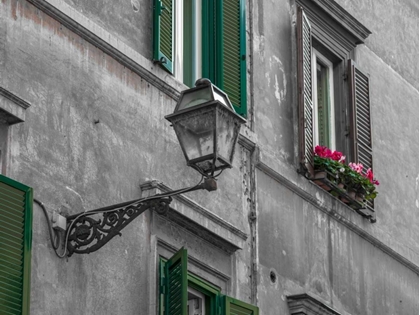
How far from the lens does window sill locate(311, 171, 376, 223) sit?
16.2 metres

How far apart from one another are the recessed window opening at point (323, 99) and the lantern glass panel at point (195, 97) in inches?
208

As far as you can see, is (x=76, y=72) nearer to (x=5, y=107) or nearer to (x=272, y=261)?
(x=5, y=107)

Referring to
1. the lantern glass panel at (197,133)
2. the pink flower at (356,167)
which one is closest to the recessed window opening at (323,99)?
the pink flower at (356,167)

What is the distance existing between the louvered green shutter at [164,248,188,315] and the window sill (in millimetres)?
3358

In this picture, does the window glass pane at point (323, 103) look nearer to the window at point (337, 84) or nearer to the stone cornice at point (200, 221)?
the window at point (337, 84)

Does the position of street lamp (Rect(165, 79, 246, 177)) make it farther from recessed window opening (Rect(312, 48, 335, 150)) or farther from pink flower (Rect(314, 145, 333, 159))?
recessed window opening (Rect(312, 48, 335, 150))

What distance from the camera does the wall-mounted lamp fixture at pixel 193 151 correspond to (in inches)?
455

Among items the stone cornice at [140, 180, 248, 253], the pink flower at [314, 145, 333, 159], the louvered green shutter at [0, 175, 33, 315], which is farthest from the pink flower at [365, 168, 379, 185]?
the louvered green shutter at [0, 175, 33, 315]

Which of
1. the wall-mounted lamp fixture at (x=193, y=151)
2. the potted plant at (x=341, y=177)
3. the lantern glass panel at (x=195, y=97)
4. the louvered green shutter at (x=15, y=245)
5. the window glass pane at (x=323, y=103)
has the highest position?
the window glass pane at (x=323, y=103)

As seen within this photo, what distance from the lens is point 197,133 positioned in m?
11.6

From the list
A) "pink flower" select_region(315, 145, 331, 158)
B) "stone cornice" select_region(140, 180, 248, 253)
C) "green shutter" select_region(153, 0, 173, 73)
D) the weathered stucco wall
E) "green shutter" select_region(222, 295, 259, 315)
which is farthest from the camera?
"pink flower" select_region(315, 145, 331, 158)

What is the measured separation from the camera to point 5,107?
1166 centimetres

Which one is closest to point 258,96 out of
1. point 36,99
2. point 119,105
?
point 119,105

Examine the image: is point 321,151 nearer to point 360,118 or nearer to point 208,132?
point 360,118
